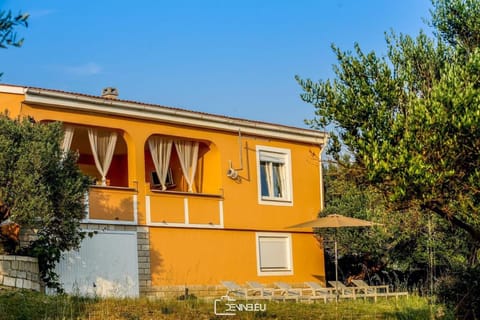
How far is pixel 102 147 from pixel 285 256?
728 centimetres

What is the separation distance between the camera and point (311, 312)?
17.3 m

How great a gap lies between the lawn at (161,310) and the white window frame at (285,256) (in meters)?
6.15

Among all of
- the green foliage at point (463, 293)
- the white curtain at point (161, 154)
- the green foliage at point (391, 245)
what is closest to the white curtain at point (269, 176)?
the green foliage at point (391, 245)

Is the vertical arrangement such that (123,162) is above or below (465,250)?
above

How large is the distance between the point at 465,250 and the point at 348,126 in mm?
11486

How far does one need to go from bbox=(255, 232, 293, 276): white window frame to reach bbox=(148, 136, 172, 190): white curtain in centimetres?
366

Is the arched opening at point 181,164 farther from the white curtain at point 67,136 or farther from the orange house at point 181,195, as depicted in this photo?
the white curtain at point 67,136

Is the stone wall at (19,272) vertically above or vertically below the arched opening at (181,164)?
below

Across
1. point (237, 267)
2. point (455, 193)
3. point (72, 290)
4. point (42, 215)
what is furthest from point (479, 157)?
point (237, 267)

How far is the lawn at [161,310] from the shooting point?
579 inches

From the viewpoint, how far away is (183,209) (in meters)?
23.2

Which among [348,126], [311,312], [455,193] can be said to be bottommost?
[311,312]

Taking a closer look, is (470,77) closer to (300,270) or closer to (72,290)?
(72,290)

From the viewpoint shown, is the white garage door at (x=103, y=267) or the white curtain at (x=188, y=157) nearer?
the white garage door at (x=103, y=267)
